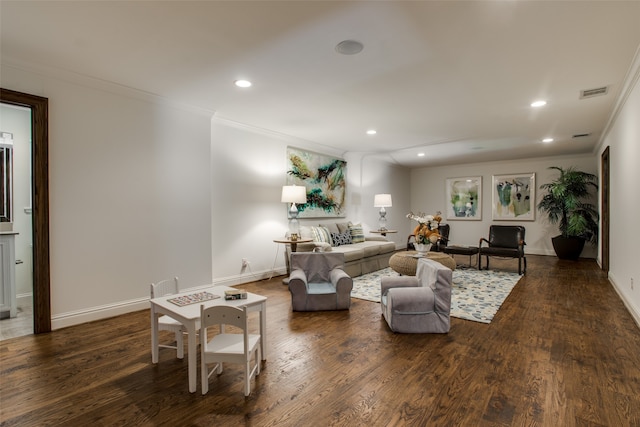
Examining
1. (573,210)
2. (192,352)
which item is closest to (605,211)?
(573,210)

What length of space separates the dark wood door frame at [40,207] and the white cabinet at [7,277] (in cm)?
86

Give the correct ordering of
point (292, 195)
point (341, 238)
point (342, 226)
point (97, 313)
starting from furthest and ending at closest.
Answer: point (342, 226) → point (341, 238) → point (292, 195) → point (97, 313)

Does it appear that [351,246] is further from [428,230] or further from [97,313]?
[97,313]

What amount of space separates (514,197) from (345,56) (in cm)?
798

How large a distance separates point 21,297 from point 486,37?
6.18 m

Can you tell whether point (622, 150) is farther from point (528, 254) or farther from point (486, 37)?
point (528, 254)

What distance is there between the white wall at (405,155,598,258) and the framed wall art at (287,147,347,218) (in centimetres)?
401

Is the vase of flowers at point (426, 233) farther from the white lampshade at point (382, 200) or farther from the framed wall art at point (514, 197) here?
the framed wall art at point (514, 197)

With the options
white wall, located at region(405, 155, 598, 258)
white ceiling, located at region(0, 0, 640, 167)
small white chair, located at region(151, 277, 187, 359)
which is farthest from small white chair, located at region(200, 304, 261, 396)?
white wall, located at region(405, 155, 598, 258)

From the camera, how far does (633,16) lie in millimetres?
2316

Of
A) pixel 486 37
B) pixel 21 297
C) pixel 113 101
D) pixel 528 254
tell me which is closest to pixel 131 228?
pixel 113 101

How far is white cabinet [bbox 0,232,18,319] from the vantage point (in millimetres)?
3653

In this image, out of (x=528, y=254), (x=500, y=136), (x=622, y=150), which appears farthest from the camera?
(x=528, y=254)

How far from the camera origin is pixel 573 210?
25.1ft
